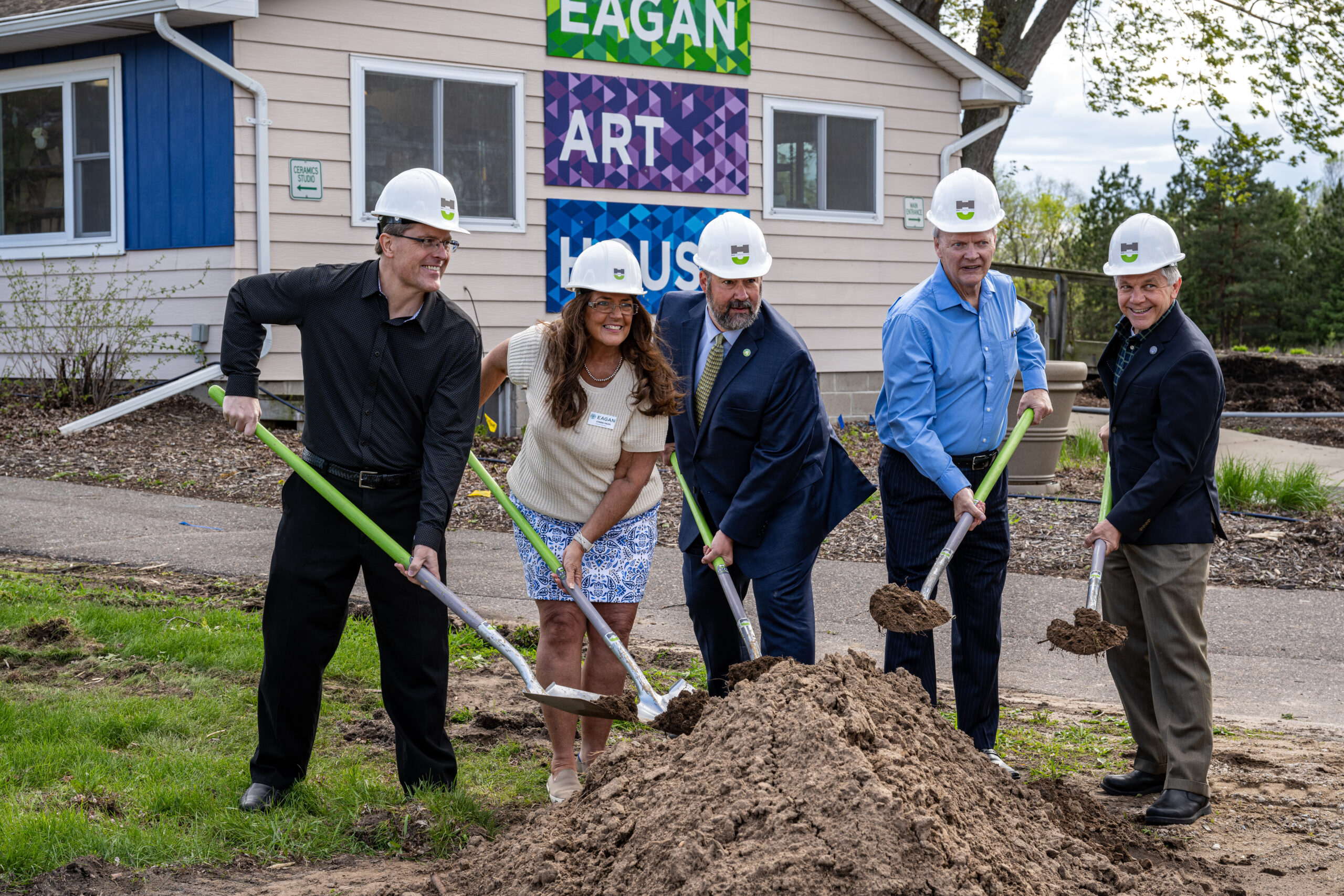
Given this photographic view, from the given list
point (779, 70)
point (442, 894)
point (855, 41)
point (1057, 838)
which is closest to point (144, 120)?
point (779, 70)

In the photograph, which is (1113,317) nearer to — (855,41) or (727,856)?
(855,41)

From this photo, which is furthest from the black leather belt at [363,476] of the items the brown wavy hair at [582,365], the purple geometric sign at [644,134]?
the purple geometric sign at [644,134]

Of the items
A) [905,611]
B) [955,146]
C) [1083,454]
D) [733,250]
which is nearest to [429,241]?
[733,250]

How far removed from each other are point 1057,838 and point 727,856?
1.07 m

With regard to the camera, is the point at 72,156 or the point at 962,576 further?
the point at 72,156

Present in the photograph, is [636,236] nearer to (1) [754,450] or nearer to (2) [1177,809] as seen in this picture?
(1) [754,450]

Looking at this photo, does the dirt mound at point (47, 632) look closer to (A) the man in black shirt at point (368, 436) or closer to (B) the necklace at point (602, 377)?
(A) the man in black shirt at point (368, 436)

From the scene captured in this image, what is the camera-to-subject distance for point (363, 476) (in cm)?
418

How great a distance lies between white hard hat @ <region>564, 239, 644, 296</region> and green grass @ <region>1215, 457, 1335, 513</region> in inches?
277

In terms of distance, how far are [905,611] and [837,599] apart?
10.0 ft

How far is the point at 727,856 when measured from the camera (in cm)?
315

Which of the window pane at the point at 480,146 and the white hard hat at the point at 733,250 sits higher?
the window pane at the point at 480,146

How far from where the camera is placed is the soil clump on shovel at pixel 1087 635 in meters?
4.23

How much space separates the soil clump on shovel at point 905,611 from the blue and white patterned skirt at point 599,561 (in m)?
0.82
